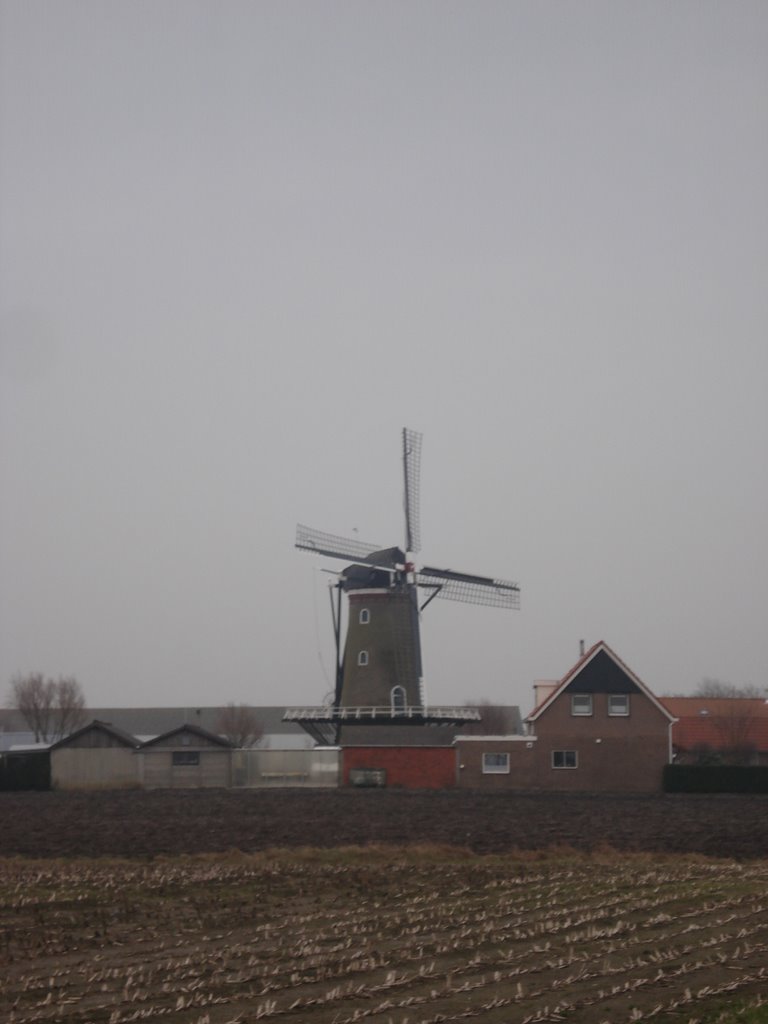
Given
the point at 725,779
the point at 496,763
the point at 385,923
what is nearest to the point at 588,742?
the point at 496,763

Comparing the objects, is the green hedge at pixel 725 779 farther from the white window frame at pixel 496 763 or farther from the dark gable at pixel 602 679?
the white window frame at pixel 496 763

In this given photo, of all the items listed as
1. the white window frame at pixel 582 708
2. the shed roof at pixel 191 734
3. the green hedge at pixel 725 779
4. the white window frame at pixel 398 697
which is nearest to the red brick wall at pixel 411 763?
the white window frame at pixel 398 697

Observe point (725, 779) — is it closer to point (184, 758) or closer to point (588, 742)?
point (588, 742)

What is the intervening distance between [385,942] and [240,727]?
91279mm

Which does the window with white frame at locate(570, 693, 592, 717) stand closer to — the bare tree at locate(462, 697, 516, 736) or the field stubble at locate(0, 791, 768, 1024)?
the field stubble at locate(0, 791, 768, 1024)

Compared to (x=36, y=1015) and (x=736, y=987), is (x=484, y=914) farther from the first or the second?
(x=36, y=1015)

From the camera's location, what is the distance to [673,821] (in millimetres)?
34375

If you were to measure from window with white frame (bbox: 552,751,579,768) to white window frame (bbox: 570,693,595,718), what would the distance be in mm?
1544

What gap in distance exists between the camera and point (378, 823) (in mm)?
33594

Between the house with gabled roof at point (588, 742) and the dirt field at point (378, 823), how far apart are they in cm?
534

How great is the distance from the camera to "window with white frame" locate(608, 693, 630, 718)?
54.1 metres

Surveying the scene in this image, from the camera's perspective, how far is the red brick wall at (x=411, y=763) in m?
54.8

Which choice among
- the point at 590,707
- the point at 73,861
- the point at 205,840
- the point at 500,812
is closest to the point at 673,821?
the point at 500,812

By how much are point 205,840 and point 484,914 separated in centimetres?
1300
